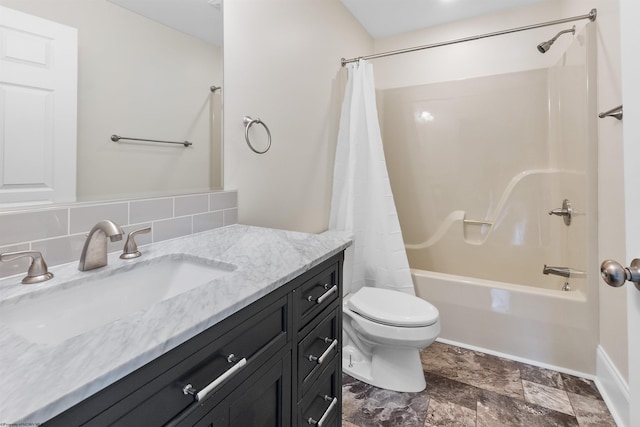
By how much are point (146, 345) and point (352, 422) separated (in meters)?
1.28

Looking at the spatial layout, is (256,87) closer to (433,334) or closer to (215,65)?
(215,65)

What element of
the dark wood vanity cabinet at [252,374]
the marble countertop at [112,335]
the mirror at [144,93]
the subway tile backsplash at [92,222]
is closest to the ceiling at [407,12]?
the mirror at [144,93]

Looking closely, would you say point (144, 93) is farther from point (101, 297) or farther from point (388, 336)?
point (388, 336)

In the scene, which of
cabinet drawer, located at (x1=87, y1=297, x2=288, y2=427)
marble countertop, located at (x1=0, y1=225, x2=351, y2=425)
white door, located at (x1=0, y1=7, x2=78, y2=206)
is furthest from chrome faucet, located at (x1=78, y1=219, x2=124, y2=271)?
cabinet drawer, located at (x1=87, y1=297, x2=288, y2=427)

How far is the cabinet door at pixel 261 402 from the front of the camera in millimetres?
587

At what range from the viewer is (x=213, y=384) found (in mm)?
554

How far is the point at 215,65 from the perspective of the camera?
4.22 feet

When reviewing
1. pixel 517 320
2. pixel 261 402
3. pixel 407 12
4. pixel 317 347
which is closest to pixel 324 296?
pixel 317 347

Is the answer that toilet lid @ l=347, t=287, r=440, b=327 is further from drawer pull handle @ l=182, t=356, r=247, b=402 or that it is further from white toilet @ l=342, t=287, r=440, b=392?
drawer pull handle @ l=182, t=356, r=247, b=402

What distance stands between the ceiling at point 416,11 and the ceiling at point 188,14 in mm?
1425

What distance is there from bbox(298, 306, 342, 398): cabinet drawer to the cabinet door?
0.07 meters

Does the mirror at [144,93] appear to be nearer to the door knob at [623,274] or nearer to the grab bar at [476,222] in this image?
the door knob at [623,274]

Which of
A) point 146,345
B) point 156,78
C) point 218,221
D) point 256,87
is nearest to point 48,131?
point 156,78

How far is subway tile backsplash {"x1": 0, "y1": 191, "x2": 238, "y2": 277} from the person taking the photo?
2.43ft
